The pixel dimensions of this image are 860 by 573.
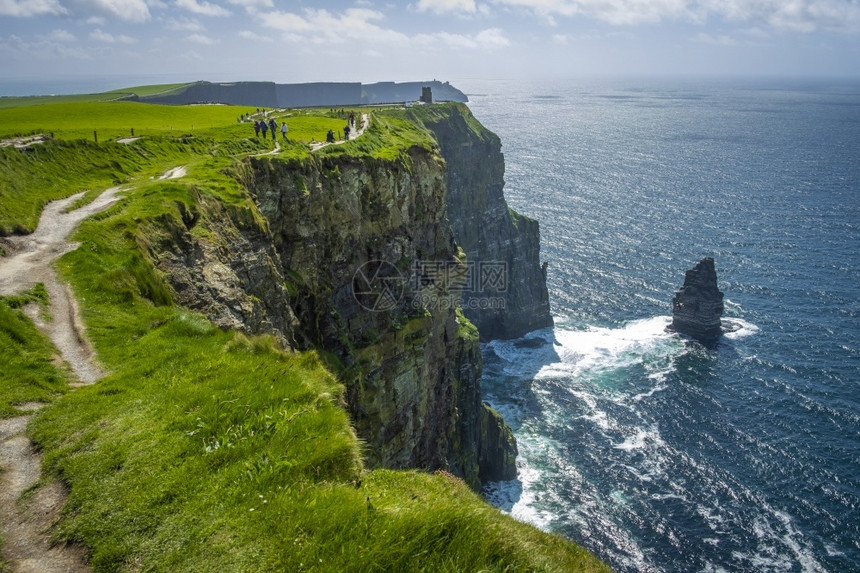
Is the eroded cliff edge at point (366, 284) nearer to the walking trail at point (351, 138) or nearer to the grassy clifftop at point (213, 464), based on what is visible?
the walking trail at point (351, 138)

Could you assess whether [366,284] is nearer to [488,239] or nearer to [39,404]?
[39,404]

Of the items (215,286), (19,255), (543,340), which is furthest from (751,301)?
(19,255)

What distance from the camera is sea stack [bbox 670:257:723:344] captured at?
302 feet

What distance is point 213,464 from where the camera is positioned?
487 inches

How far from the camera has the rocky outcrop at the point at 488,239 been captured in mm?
104562

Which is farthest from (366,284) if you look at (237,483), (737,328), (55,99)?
(55,99)

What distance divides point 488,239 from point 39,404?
317ft

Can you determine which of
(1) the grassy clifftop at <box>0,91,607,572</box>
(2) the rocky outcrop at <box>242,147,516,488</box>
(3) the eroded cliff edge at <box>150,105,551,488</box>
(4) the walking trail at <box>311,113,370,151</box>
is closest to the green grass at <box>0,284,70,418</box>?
(1) the grassy clifftop at <box>0,91,607,572</box>

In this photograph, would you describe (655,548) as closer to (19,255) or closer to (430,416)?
(430,416)

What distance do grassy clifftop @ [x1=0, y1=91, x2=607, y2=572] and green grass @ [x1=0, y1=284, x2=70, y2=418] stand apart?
0.18 feet

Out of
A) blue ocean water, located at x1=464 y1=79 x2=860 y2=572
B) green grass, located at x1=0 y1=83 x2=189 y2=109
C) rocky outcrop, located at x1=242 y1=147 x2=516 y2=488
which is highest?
green grass, located at x1=0 y1=83 x2=189 y2=109

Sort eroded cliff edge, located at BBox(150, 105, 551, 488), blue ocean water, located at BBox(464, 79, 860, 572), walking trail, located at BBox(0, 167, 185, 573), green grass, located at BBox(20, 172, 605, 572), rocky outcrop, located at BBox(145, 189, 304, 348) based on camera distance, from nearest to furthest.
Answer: walking trail, located at BBox(0, 167, 185, 573) → green grass, located at BBox(20, 172, 605, 572) → rocky outcrop, located at BBox(145, 189, 304, 348) → eroded cliff edge, located at BBox(150, 105, 551, 488) → blue ocean water, located at BBox(464, 79, 860, 572)

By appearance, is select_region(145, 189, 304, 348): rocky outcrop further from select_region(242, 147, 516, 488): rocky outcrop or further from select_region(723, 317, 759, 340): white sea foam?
select_region(723, 317, 759, 340): white sea foam

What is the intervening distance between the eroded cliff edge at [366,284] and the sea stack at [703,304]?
46.0 metres
